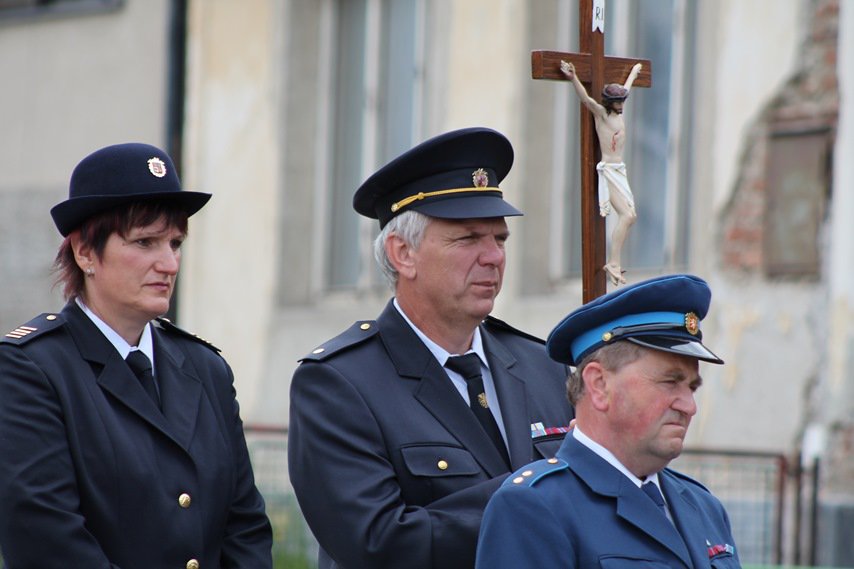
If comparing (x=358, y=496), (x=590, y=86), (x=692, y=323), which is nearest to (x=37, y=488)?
(x=358, y=496)

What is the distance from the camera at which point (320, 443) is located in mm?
3955

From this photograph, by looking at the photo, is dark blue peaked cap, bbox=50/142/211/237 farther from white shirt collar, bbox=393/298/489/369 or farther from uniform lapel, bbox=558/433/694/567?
uniform lapel, bbox=558/433/694/567

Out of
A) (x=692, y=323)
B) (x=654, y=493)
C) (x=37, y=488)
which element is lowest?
(x=37, y=488)

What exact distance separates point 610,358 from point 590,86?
3.73 ft

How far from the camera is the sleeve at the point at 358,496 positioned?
3.77 metres

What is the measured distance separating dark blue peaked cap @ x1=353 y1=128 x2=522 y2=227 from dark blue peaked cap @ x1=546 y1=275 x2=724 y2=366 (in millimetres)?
747

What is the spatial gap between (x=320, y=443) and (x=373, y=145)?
8.24 metres

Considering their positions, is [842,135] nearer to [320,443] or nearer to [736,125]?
[736,125]

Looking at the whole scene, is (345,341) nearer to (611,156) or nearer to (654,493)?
(611,156)

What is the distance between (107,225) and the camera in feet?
13.7

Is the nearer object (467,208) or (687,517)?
(687,517)

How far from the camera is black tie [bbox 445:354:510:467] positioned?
4.09 metres

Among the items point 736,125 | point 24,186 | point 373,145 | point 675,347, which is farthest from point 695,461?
point 24,186

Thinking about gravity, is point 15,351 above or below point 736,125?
below
